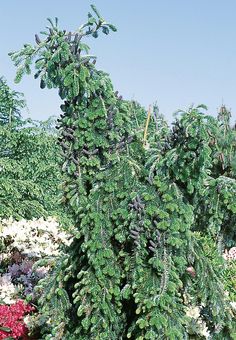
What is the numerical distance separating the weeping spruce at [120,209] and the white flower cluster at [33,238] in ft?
7.14

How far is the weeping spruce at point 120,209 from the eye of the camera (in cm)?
315

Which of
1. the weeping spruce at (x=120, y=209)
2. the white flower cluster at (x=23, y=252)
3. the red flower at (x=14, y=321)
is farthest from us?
the white flower cluster at (x=23, y=252)

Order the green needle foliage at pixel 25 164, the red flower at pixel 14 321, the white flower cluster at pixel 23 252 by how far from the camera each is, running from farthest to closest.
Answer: the green needle foliage at pixel 25 164, the white flower cluster at pixel 23 252, the red flower at pixel 14 321

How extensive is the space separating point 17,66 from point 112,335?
1685mm

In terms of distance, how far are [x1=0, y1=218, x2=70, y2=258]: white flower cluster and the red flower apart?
3.63ft

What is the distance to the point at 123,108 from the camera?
11.4 ft

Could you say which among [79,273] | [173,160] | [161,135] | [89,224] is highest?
[161,135]

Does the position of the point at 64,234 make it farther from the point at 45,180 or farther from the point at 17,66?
the point at 17,66

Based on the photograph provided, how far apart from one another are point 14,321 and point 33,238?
63.8 inches

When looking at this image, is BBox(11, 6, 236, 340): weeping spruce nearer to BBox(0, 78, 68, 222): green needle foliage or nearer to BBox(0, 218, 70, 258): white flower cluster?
BBox(0, 218, 70, 258): white flower cluster

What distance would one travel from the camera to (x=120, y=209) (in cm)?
318

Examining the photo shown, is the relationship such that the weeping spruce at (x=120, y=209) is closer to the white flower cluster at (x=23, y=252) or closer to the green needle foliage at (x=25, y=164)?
the white flower cluster at (x=23, y=252)

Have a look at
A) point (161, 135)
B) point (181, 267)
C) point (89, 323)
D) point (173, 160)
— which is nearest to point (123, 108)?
point (161, 135)

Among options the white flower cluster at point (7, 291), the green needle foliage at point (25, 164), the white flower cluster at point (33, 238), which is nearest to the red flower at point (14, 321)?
the white flower cluster at point (7, 291)
